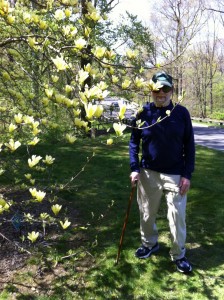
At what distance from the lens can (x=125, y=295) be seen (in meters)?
3.20

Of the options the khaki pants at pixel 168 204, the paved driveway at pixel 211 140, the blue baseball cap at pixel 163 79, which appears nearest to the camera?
the blue baseball cap at pixel 163 79

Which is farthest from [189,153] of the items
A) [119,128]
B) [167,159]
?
[119,128]

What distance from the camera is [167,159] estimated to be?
10.8 feet

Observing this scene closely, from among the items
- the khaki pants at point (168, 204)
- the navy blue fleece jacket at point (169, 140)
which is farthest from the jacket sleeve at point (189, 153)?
the khaki pants at point (168, 204)

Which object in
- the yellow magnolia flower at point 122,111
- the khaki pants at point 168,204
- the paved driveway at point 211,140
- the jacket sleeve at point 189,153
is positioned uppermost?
the yellow magnolia flower at point 122,111

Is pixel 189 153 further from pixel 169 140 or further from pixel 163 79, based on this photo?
pixel 163 79

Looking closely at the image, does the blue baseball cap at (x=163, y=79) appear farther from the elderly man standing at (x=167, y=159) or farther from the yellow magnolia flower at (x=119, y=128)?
the yellow magnolia flower at (x=119, y=128)

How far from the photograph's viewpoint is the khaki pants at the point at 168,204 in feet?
10.9

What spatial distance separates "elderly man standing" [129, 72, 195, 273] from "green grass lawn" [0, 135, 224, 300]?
0.26 metres

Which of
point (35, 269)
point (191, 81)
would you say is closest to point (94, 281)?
point (35, 269)

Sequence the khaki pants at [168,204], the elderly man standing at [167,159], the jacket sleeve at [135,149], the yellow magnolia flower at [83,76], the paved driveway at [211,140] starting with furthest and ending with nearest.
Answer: the paved driveway at [211,140] → the jacket sleeve at [135,149] → the khaki pants at [168,204] → the elderly man standing at [167,159] → the yellow magnolia flower at [83,76]

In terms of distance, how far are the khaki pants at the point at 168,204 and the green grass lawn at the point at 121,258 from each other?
0.31 metres

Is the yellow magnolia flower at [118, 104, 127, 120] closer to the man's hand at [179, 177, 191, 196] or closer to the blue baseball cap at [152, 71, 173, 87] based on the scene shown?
the blue baseball cap at [152, 71, 173, 87]

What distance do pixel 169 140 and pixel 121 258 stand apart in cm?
150
